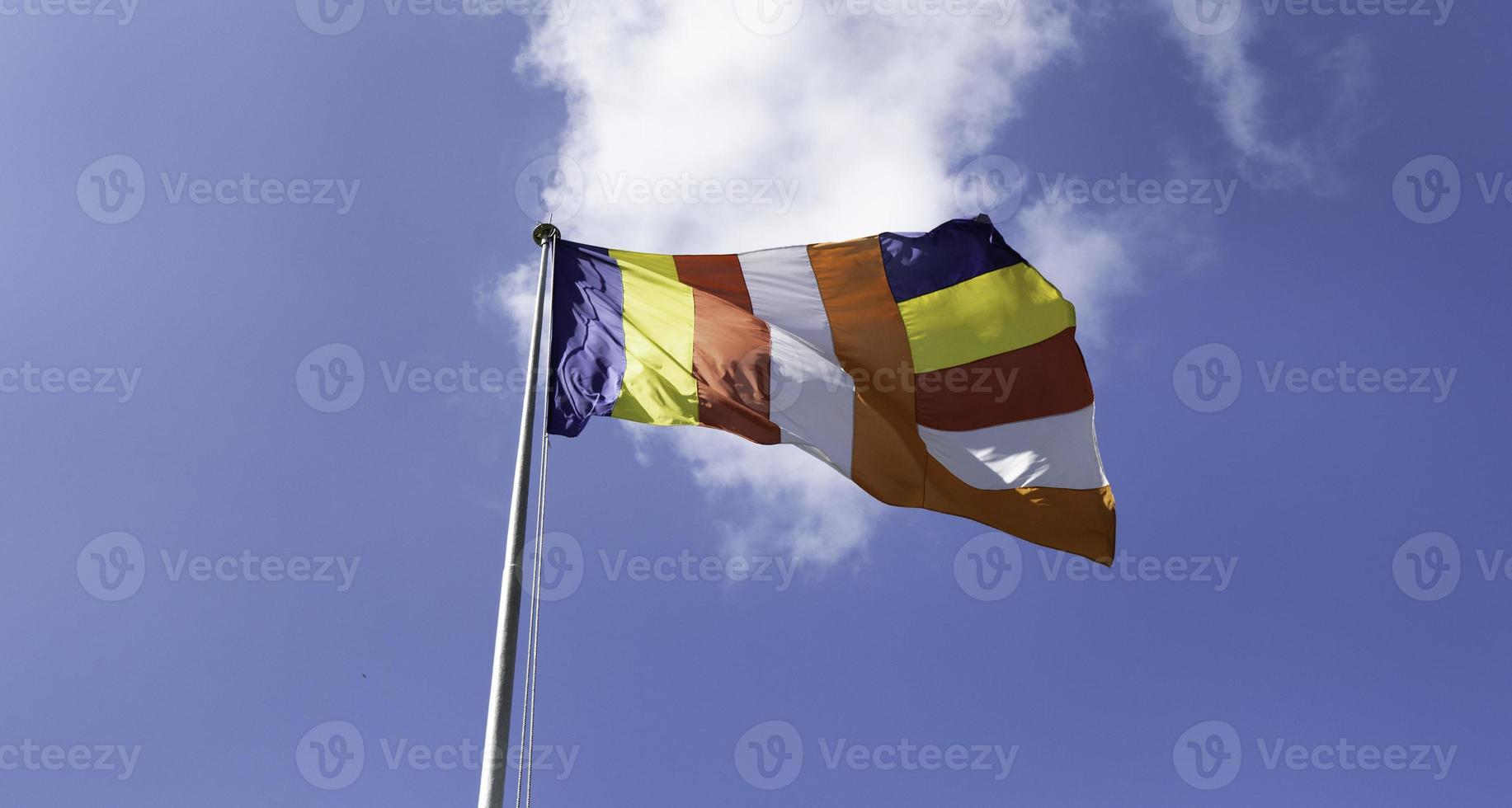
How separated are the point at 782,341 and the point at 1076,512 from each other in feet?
13.6

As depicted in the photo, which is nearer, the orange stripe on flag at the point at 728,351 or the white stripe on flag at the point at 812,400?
the orange stripe on flag at the point at 728,351

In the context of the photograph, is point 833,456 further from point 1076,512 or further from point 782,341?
point 1076,512

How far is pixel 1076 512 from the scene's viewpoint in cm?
1425

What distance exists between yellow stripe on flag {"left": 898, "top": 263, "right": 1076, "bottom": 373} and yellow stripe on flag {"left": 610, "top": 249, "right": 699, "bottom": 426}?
3115mm

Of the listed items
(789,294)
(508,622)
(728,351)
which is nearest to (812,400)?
(728,351)

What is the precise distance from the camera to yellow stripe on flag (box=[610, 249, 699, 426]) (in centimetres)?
1266

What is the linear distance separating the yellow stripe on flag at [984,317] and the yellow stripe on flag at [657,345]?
3.11 metres

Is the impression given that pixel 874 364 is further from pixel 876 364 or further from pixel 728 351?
pixel 728 351

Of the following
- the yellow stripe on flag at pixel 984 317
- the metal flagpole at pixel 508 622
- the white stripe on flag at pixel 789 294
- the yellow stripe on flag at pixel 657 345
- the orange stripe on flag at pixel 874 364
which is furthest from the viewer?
the yellow stripe on flag at pixel 984 317

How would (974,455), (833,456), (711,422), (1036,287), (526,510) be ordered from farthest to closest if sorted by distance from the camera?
(1036,287) < (974,455) < (833,456) < (711,422) < (526,510)

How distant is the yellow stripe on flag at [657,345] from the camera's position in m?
12.7

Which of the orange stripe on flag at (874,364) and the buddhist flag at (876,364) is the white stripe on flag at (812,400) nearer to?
the buddhist flag at (876,364)

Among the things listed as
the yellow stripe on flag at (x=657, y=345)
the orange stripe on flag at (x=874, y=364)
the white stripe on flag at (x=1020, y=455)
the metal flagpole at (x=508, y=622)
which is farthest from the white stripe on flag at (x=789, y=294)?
the metal flagpole at (x=508, y=622)

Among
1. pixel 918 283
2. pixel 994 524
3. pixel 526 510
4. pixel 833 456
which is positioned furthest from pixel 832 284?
pixel 526 510
